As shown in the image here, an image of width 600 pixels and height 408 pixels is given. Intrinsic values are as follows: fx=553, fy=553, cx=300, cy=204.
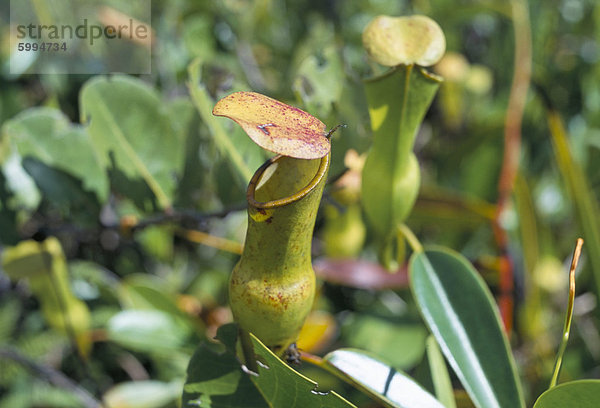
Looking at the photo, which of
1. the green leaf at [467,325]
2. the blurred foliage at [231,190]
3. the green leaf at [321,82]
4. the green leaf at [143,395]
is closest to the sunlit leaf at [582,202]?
the blurred foliage at [231,190]

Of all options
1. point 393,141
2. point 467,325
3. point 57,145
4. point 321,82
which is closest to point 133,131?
point 57,145

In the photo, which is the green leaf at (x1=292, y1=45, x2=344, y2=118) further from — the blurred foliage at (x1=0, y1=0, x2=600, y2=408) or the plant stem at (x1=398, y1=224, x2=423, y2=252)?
the plant stem at (x1=398, y1=224, x2=423, y2=252)

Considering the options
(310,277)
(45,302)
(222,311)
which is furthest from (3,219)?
(310,277)

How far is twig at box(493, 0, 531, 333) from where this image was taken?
0.80 m

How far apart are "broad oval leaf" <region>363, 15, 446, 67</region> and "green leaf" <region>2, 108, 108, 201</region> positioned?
40cm

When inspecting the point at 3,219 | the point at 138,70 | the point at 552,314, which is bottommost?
the point at 552,314

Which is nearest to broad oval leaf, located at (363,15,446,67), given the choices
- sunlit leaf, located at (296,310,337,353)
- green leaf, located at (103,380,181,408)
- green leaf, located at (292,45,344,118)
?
green leaf, located at (292,45,344,118)

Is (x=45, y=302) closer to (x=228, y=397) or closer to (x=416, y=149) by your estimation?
(x=228, y=397)

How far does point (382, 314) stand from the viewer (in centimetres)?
92

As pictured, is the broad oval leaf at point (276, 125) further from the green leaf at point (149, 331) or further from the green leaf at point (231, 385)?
the green leaf at point (149, 331)

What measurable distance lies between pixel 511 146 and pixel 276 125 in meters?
0.67

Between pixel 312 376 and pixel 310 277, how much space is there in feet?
1.12

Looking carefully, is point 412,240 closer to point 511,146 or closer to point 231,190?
point 231,190

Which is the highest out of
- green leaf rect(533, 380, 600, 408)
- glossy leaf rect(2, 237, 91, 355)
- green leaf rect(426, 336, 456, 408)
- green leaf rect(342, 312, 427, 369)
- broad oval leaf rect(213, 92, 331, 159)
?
broad oval leaf rect(213, 92, 331, 159)
